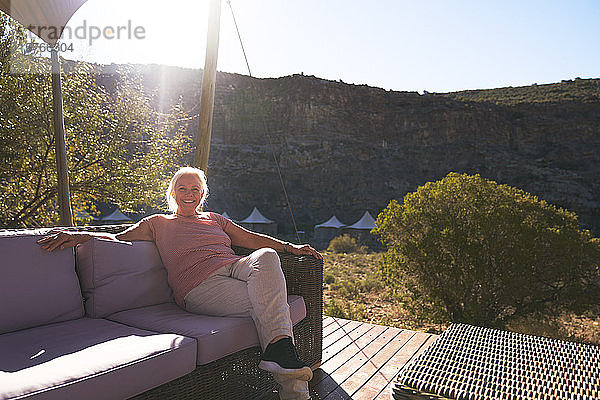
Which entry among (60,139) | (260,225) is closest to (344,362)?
(60,139)

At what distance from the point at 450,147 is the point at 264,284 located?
61.9 feet

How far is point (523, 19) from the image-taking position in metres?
7.95

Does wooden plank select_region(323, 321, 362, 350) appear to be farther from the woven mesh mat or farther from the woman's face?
the woman's face

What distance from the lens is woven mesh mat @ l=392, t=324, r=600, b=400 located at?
1261 mm

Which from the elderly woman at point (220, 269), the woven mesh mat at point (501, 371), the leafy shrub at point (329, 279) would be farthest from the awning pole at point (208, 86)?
the leafy shrub at point (329, 279)

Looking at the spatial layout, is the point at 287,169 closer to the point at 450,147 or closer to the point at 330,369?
the point at 450,147

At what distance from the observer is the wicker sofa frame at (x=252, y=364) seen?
4.97 ft

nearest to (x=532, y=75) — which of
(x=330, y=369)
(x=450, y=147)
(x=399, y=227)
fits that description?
(x=450, y=147)

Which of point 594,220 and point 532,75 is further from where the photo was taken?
point 532,75

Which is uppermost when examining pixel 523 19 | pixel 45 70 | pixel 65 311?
pixel 523 19

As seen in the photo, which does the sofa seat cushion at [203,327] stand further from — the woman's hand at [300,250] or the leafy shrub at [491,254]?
the leafy shrub at [491,254]

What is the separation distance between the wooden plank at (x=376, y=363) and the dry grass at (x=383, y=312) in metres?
1.01

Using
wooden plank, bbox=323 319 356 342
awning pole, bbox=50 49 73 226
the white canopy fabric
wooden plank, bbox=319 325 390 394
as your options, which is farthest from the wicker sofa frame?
the white canopy fabric

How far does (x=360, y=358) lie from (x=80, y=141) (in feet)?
16.9
